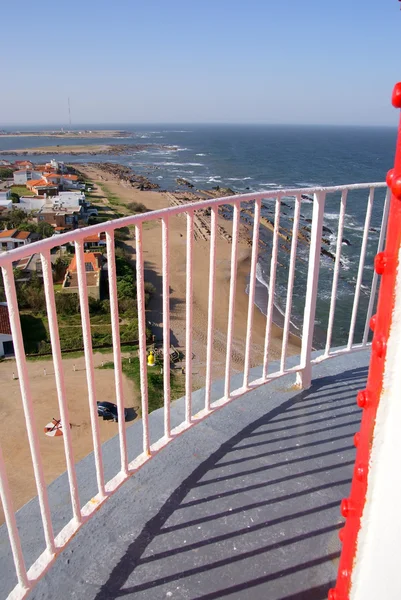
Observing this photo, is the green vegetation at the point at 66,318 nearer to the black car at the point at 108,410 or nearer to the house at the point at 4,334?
the house at the point at 4,334

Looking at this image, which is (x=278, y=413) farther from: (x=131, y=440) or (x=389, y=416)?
(x=389, y=416)

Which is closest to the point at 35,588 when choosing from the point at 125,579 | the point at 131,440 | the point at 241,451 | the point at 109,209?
the point at 125,579

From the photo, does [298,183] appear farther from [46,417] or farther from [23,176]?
[46,417]

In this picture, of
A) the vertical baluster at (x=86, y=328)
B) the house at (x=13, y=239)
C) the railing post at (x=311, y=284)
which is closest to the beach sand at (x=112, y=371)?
the railing post at (x=311, y=284)

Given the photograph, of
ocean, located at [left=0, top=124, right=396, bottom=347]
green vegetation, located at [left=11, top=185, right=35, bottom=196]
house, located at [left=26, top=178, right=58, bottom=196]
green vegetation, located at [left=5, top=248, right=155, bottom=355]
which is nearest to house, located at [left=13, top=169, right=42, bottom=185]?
green vegetation, located at [left=11, top=185, right=35, bottom=196]

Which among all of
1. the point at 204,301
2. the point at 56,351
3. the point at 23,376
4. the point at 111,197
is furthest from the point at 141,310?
the point at 111,197

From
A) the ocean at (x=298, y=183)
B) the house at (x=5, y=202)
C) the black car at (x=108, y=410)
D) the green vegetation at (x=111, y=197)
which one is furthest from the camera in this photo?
the green vegetation at (x=111, y=197)
